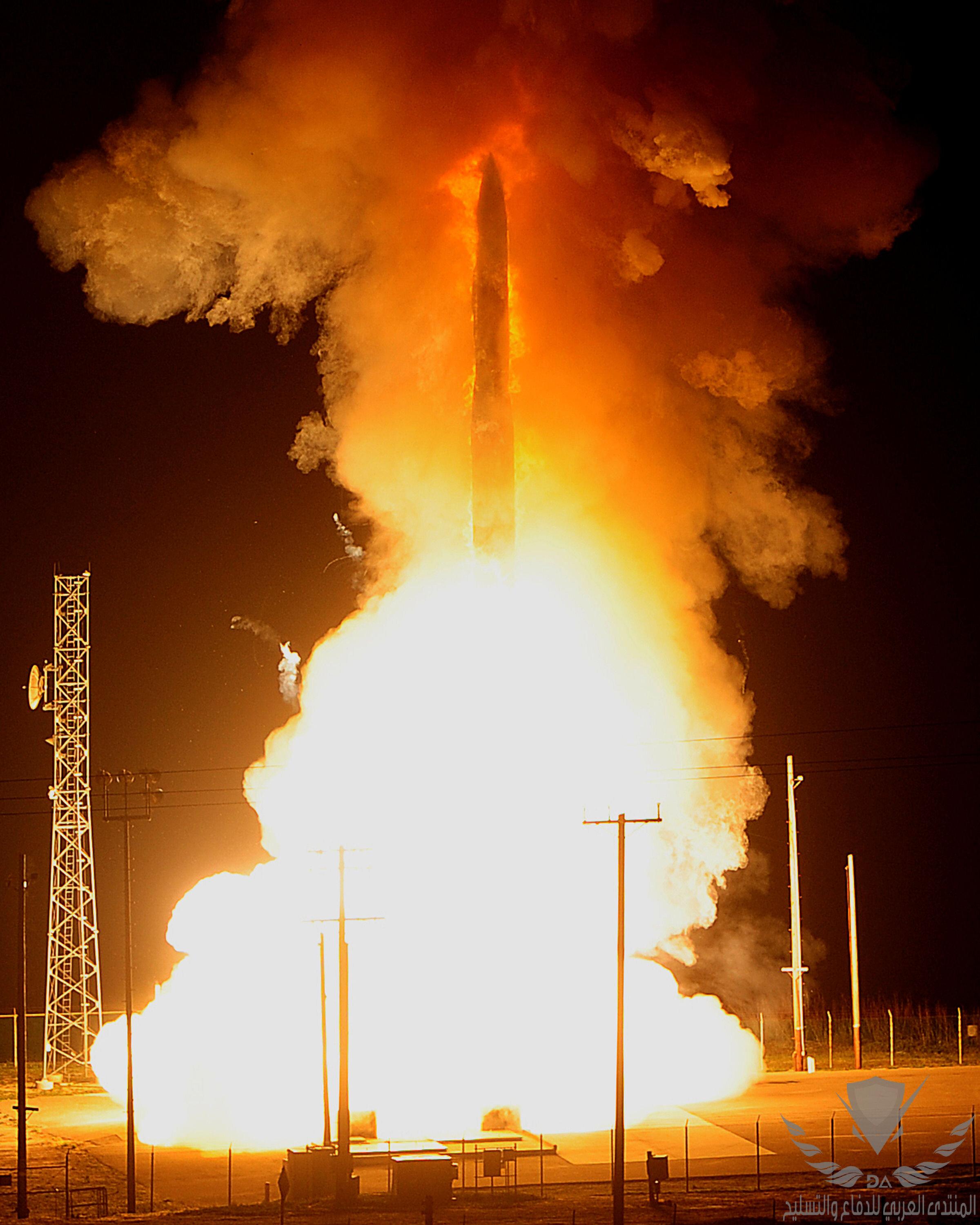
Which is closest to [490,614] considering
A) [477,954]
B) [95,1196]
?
[477,954]

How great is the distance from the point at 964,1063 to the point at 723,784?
14838mm

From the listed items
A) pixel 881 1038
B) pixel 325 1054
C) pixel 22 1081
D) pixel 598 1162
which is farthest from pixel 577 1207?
pixel 881 1038

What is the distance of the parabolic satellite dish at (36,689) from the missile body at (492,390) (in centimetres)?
1652

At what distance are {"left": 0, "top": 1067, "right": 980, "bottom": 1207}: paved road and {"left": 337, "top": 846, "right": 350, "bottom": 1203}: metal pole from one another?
170 centimetres

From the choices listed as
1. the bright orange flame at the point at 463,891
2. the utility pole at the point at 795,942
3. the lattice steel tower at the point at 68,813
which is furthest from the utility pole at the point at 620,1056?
the lattice steel tower at the point at 68,813

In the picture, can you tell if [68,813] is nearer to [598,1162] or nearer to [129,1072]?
[129,1072]

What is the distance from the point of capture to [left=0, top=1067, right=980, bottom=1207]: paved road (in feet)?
118

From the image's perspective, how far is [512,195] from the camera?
4488 centimetres

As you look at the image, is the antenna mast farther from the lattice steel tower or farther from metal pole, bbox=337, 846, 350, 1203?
metal pole, bbox=337, 846, 350, 1203

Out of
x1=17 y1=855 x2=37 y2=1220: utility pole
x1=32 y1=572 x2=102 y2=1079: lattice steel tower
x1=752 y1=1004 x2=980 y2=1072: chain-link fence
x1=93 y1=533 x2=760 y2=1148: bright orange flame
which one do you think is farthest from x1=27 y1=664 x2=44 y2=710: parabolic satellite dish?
x1=752 y1=1004 x2=980 y2=1072: chain-link fence

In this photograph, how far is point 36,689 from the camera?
5197 centimetres

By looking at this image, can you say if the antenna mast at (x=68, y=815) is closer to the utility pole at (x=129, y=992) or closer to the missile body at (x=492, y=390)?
the utility pole at (x=129, y=992)

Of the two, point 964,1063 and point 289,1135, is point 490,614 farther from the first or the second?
point 964,1063

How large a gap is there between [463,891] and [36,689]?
646 inches
